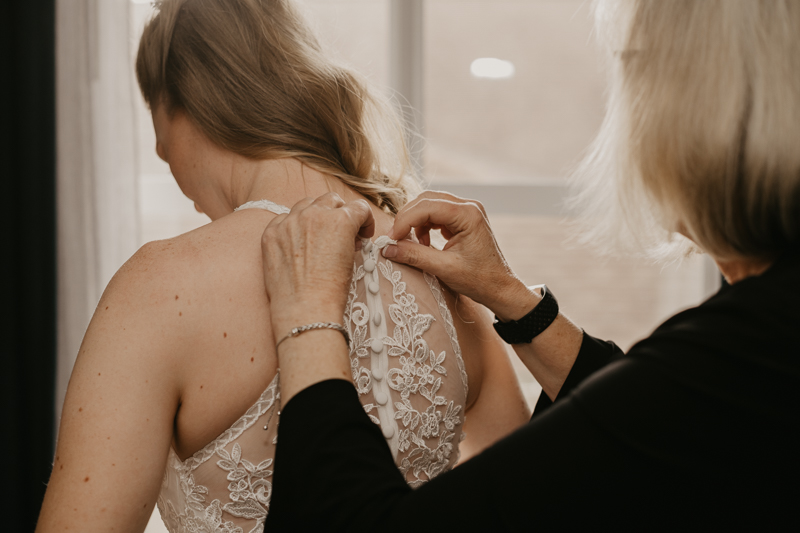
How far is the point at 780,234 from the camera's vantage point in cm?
58

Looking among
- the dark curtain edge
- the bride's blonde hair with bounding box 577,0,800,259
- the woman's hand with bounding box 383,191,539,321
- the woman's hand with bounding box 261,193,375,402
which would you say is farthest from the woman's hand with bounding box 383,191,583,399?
the dark curtain edge

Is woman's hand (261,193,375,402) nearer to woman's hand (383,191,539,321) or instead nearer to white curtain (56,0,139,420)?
woman's hand (383,191,539,321)

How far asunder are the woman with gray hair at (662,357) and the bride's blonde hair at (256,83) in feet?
0.78

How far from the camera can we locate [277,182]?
35.2 inches

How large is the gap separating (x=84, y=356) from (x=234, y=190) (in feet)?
1.23

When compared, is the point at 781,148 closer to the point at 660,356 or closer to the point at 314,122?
the point at 660,356

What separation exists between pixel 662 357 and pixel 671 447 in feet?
0.27

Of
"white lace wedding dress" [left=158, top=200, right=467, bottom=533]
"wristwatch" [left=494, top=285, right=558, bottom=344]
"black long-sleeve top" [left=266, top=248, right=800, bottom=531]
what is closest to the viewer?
"black long-sleeve top" [left=266, top=248, right=800, bottom=531]

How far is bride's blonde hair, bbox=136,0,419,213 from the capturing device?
91 centimetres

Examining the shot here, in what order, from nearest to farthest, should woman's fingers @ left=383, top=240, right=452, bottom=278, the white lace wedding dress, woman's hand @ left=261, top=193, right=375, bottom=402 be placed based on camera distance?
woman's hand @ left=261, top=193, right=375, bottom=402
the white lace wedding dress
woman's fingers @ left=383, top=240, right=452, bottom=278

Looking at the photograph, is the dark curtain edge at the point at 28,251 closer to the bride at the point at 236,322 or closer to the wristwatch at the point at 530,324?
the bride at the point at 236,322

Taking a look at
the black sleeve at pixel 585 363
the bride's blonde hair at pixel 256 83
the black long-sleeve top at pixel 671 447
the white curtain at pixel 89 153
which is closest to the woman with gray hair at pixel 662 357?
the black long-sleeve top at pixel 671 447

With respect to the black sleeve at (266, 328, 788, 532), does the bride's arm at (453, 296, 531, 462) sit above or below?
below

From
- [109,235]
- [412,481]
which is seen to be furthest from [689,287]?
[109,235]
